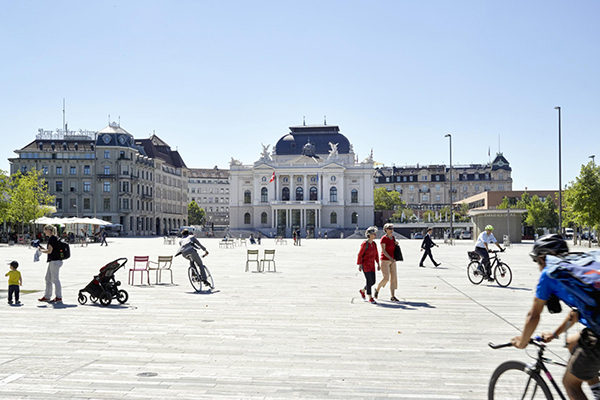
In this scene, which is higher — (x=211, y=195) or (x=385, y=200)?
(x=211, y=195)

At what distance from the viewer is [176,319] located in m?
10.7

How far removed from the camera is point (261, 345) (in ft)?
27.7

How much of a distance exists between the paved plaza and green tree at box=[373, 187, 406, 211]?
110 metres

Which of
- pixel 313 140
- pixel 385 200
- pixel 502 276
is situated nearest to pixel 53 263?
pixel 502 276

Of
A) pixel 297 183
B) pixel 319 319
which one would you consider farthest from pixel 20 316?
pixel 297 183

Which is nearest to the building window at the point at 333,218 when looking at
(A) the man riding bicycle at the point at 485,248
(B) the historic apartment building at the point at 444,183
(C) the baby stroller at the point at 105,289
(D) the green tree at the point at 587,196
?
(B) the historic apartment building at the point at 444,183

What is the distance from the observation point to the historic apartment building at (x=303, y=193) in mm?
100562

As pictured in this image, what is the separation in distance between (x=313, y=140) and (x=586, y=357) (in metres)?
106

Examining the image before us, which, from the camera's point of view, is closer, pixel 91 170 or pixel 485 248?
pixel 485 248

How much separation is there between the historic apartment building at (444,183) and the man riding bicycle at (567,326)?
441 feet

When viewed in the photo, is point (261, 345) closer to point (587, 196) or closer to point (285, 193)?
point (587, 196)

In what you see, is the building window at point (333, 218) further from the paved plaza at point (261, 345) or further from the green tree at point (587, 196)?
the paved plaza at point (261, 345)

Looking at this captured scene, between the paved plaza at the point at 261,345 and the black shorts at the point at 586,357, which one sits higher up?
the black shorts at the point at 586,357

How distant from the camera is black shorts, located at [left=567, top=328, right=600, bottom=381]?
382 centimetres
